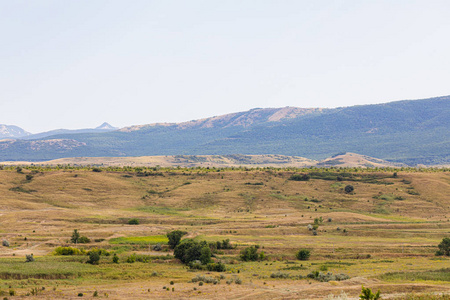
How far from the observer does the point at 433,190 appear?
8462 centimetres

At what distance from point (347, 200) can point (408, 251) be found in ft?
120

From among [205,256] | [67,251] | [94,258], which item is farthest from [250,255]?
[67,251]

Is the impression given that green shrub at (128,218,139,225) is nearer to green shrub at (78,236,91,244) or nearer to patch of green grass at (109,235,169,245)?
patch of green grass at (109,235,169,245)

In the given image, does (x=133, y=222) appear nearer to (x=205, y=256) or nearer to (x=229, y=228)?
(x=229, y=228)

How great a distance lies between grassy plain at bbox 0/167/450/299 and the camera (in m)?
31.6

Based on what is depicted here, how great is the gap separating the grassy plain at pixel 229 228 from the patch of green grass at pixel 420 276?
7 cm

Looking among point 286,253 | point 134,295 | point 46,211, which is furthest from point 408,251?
point 46,211

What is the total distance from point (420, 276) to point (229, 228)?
1176 inches

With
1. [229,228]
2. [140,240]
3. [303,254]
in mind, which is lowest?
[229,228]

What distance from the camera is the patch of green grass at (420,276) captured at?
32.5 m

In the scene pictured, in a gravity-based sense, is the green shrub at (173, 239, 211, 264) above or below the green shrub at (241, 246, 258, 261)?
above

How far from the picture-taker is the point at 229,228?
2350 inches

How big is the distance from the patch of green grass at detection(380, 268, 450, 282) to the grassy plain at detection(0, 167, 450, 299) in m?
0.07

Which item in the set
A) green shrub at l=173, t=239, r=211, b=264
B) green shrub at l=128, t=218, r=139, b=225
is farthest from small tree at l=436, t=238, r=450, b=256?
green shrub at l=128, t=218, r=139, b=225
